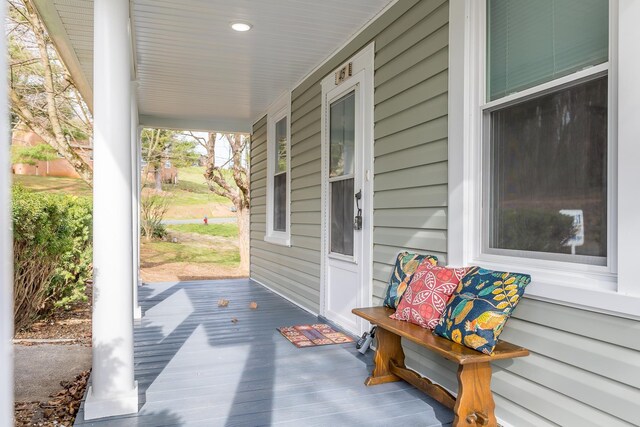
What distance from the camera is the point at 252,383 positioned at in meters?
2.86

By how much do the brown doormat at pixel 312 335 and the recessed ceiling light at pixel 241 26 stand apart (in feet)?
8.87

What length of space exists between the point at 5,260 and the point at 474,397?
211cm

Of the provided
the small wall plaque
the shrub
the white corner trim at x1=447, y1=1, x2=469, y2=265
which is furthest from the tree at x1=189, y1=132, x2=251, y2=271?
the white corner trim at x1=447, y1=1, x2=469, y2=265

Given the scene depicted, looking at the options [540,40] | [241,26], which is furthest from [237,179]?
[540,40]

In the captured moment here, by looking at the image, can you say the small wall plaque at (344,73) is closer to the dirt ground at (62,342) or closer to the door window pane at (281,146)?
the door window pane at (281,146)

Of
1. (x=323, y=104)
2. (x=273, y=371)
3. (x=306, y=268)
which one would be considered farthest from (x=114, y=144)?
(x=306, y=268)

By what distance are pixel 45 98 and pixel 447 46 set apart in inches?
315

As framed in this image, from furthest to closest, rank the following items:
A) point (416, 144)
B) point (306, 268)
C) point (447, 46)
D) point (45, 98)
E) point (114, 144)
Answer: point (45, 98) → point (306, 268) → point (416, 144) → point (447, 46) → point (114, 144)

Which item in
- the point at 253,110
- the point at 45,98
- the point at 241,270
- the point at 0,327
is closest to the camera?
the point at 0,327

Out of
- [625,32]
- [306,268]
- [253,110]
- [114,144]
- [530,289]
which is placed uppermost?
[253,110]

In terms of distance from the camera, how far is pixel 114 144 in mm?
2359

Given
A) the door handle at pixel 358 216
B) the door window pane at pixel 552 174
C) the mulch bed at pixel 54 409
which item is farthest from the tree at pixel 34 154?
the door window pane at pixel 552 174

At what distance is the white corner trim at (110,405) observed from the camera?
2348 millimetres

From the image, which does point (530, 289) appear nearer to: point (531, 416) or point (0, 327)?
point (531, 416)
